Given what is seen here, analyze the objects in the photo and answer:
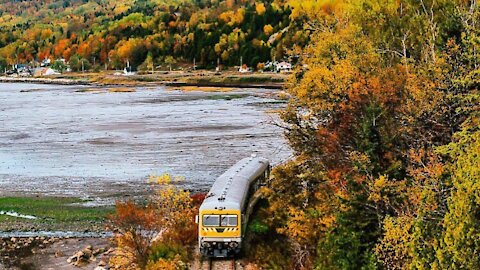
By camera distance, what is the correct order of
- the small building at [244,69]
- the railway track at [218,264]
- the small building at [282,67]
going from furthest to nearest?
1. the small building at [244,69]
2. the small building at [282,67]
3. the railway track at [218,264]

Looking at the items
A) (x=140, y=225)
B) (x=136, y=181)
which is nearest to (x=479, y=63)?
(x=140, y=225)

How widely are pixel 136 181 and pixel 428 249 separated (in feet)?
106

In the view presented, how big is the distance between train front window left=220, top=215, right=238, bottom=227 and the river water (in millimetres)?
7952

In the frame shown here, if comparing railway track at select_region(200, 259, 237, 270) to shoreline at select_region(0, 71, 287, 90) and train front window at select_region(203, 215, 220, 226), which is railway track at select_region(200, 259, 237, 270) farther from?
shoreline at select_region(0, 71, 287, 90)

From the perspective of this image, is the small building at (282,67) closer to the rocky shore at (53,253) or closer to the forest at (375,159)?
the forest at (375,159)

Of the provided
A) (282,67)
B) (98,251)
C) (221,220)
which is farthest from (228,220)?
(282,67)

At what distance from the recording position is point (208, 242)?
27.0 meters

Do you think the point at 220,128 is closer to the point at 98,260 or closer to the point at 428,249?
the point at 98,260

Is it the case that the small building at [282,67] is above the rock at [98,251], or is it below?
below

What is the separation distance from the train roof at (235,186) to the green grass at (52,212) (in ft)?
28.8

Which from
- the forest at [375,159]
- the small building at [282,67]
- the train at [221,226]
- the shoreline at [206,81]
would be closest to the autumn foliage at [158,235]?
the forest at [375,159]

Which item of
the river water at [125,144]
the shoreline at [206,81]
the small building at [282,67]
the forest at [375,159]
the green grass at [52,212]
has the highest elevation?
the forest at [375,159]

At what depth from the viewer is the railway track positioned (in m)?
26.4

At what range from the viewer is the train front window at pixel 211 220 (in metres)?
27.2
